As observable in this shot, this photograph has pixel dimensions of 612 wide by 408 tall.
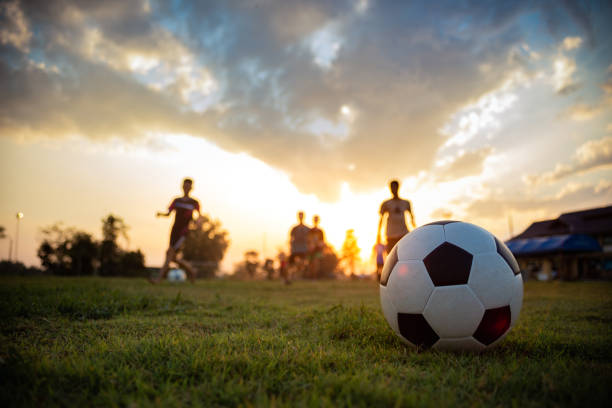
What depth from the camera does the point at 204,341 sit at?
2.58 m

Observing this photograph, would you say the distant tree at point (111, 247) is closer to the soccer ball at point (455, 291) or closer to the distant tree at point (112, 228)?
the distant tree at point (112, 228)

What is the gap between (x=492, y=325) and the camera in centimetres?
245

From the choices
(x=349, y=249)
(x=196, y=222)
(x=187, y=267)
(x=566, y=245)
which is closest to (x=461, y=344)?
(x=196, y=222)

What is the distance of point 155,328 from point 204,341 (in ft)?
3.27

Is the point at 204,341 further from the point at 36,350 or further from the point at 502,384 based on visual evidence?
the point at 502,384

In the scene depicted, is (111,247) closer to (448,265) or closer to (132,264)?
(132,264)

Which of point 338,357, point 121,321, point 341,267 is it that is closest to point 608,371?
point 338,357

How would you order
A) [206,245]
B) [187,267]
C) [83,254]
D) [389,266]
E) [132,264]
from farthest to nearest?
[206,245], [132,264], [83,254], [187,267], [389,266]

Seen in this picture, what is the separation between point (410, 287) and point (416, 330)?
0.34 meters

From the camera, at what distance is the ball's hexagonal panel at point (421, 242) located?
2.69m

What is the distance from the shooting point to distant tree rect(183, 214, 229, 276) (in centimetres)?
5156

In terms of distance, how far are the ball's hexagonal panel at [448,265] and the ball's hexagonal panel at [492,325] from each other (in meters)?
0.32

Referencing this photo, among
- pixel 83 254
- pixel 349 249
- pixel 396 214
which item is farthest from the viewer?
pixel 349 249

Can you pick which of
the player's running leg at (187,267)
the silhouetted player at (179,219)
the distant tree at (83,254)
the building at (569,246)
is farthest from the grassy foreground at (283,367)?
the distant tree at (83,254)
